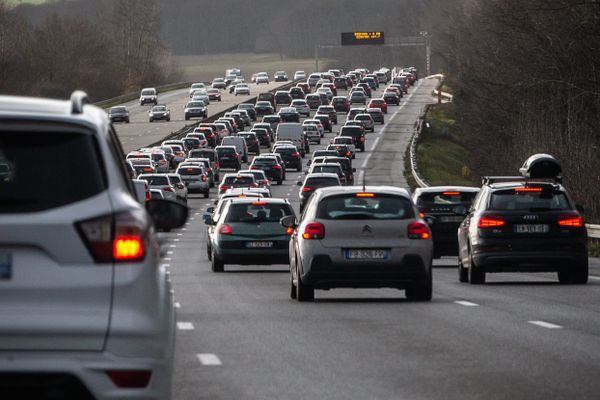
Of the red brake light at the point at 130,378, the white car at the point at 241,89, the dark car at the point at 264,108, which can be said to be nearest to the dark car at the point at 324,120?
the dark car at the point at 264,108

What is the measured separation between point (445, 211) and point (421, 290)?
1319 centimetres

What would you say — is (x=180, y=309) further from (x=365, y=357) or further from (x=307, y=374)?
(x=307, y=374)

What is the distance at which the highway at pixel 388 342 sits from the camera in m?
12.1

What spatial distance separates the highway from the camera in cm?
1206

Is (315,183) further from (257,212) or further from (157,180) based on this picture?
(257,212)

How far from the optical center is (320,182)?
206 feet

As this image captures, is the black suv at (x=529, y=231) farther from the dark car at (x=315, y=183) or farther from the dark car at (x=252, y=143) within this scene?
the dark car at (x=252, y=143)

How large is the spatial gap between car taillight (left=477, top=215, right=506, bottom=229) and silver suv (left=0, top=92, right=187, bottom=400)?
18.2 m

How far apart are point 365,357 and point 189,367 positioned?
1532 mm

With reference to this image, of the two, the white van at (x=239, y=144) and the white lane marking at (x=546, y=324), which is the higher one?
the white lane marking at (x=546, y=324)

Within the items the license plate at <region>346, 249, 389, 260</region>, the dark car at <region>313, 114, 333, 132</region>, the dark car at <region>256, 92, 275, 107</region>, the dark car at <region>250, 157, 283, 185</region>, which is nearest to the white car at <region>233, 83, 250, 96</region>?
the dark car at <region>256, 92, 275, 107</region>

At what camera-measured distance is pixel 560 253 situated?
1008 inches

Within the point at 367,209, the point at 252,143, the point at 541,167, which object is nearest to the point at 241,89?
the point at 252,143

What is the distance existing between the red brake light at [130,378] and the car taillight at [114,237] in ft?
1.55
